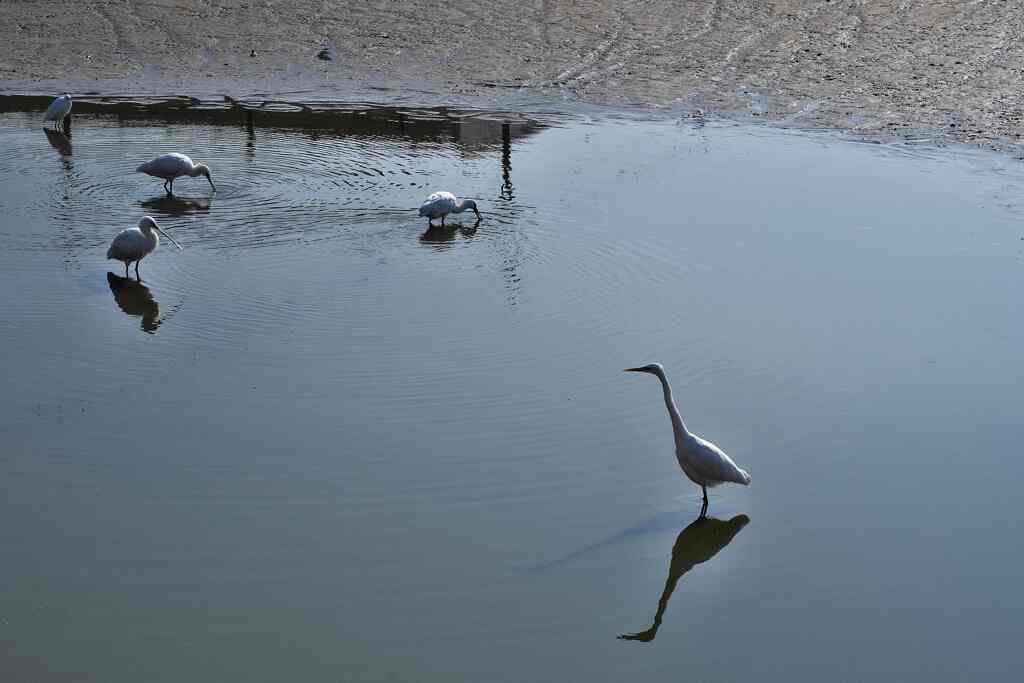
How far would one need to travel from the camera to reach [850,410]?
9.30m

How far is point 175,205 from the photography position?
13.8m

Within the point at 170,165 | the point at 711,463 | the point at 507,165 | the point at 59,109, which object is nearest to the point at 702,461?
the point at 711,463

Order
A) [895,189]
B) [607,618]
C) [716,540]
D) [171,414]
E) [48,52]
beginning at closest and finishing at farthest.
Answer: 1. [607,618]
2. [716,540]
3. [171,414]
4. [895,189]
5. [48,52]

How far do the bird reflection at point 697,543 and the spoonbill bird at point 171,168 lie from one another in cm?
851

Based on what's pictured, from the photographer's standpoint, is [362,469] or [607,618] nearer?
[607,618]

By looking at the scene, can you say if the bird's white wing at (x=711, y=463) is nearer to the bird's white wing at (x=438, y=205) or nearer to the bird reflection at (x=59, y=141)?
the bird's white wing at (x=438, y=205)

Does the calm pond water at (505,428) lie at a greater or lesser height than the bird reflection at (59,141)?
lesser

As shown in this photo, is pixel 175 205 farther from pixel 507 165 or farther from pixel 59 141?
pixel 507 165

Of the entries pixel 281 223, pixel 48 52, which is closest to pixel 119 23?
pixel 48 52

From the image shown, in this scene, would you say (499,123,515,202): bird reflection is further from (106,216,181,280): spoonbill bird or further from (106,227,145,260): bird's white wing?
(106,227,145,260): bird's white wing

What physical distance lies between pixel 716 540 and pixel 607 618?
1162 mm

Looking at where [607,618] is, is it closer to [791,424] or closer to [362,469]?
[362,469]

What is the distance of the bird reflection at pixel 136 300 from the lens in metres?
10.6

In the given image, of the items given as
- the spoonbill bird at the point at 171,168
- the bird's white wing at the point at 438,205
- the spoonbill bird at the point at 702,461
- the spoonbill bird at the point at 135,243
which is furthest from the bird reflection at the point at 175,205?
the spoonbill bird at the point at 702,461
